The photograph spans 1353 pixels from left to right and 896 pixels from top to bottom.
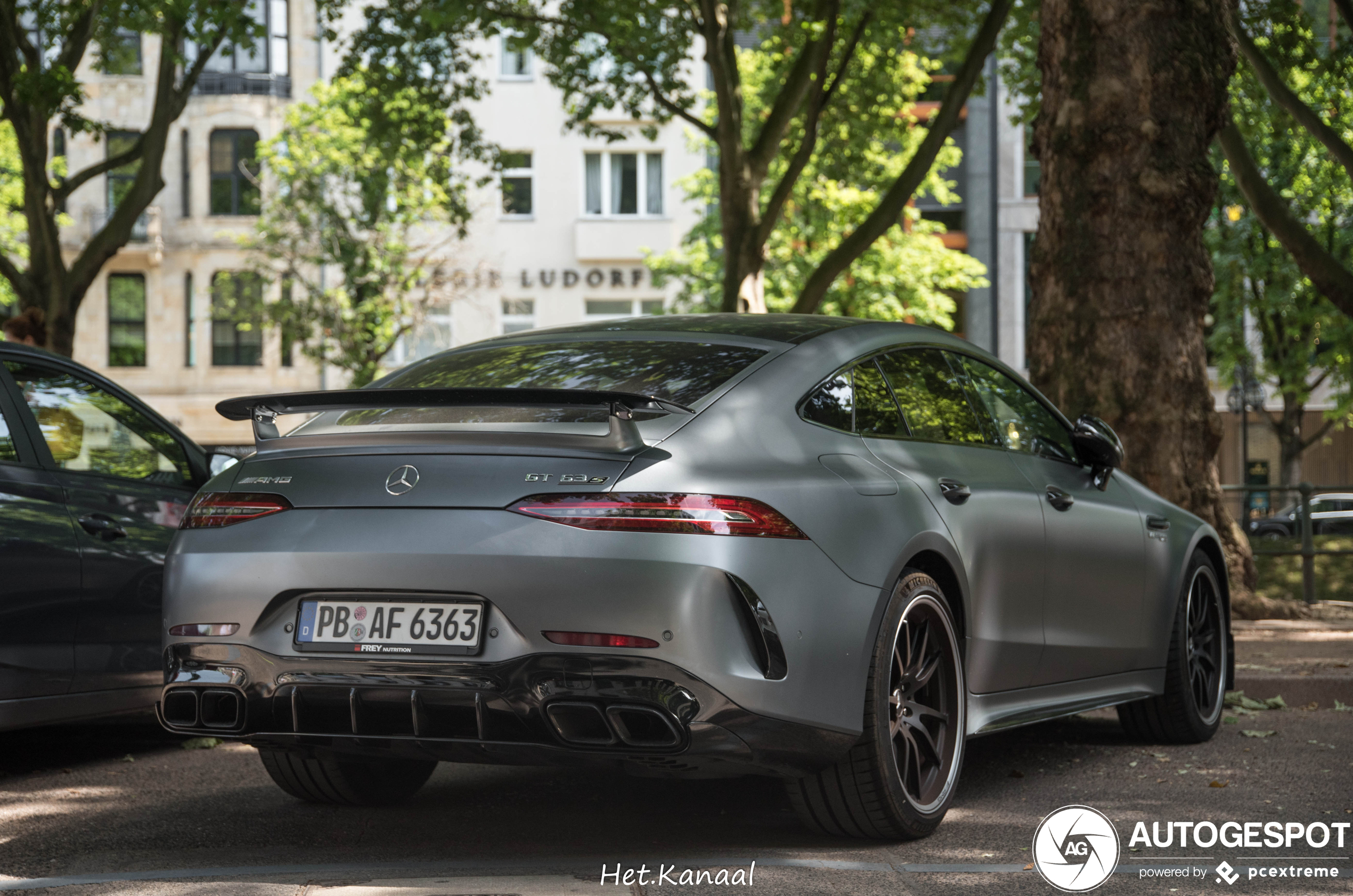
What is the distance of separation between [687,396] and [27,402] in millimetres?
2956

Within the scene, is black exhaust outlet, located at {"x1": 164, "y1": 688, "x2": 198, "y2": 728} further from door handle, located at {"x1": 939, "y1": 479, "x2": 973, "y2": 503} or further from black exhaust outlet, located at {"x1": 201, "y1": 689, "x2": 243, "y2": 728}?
door handle, located at {"x1": 939, "y1": 479, "x2": 973, "y2": 503}

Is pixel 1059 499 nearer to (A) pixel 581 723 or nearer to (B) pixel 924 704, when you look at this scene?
(B) pixel 924 704

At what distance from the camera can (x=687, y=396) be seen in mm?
4066

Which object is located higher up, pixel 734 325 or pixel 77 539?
pixel 734 325

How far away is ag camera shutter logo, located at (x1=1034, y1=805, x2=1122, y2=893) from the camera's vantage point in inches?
156

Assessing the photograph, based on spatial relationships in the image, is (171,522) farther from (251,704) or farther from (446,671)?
(446,671)

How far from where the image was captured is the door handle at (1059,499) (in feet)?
17.5

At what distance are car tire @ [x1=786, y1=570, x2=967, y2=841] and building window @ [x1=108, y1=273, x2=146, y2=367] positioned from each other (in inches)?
1623

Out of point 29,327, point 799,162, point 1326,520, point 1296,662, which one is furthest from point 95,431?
point 1326,520

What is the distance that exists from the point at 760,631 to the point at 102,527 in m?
3.16

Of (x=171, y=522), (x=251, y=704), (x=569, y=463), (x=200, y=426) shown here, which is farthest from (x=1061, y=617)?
(x=200, y=426)

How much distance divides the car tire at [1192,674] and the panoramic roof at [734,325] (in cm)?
217

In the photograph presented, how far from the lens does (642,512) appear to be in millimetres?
3662

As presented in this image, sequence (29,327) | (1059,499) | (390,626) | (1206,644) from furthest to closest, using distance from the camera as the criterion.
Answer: (29,327)
(1206,644)
(1059,499)
(390,626)
